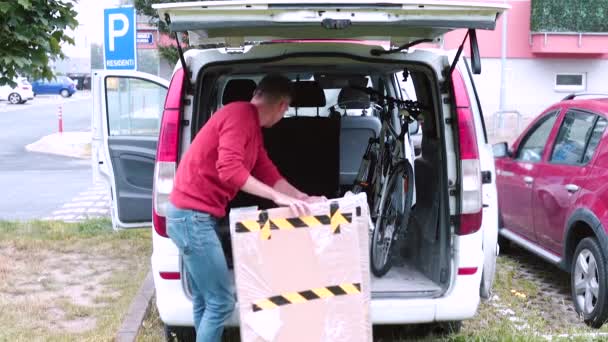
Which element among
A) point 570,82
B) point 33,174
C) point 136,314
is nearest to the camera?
point 136,314

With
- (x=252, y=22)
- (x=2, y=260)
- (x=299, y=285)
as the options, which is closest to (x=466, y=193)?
(x=299, y=285)

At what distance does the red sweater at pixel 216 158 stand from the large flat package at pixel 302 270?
0.27 meters

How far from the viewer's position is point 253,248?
11.8 ft

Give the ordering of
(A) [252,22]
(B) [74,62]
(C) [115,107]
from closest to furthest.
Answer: (A) [252,22] < (C) [115,107] < (B) [74,62]

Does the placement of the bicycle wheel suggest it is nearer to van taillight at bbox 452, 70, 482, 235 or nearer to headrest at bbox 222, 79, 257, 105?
van taillight at bbox 452, 70, 482, 235

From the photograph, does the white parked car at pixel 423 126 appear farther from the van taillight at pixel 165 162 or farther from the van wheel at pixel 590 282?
the van wheel at pixel 590 282

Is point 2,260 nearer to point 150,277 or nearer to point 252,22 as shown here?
point 150,277

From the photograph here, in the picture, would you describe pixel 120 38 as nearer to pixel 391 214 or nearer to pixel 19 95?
pixel 391 214

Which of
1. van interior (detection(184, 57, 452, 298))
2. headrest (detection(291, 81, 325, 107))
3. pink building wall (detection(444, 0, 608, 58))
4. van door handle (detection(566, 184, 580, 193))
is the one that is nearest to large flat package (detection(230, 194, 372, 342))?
van interior (detection(184, 57, 452, 298))

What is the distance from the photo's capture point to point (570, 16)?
24.8 metres

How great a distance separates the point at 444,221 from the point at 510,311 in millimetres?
1637

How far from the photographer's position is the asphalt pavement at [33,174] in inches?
443

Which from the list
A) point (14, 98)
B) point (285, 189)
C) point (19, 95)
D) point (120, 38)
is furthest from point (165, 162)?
point (14, 98)

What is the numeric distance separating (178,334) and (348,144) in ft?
9.58
